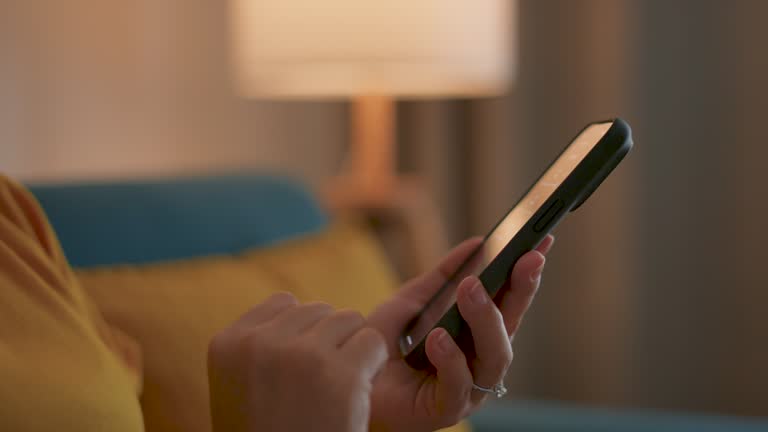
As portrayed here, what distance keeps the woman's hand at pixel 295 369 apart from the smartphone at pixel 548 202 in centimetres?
12

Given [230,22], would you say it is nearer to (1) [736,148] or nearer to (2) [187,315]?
(1) [736,148]

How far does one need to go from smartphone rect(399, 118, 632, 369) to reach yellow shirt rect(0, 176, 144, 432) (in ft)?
0.74

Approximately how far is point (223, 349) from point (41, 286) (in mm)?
151

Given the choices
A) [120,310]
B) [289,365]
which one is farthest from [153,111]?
[289,365]

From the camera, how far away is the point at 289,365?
1.80 feet

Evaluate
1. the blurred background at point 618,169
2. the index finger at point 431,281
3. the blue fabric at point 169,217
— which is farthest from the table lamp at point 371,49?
the index finger at point 431,281

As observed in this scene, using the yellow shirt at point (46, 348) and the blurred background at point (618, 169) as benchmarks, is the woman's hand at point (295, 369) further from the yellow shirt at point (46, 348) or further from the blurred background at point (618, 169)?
the blurred background at point (618, 169)

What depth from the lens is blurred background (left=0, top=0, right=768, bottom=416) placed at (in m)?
2.01

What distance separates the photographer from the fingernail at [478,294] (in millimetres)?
627

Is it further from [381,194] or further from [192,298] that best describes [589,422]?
[381,194]

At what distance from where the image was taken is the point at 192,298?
878 mm

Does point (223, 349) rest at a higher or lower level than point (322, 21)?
lower

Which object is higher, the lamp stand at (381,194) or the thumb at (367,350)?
the thumb at (367,350)

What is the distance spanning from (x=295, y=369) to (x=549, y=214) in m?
0.20
